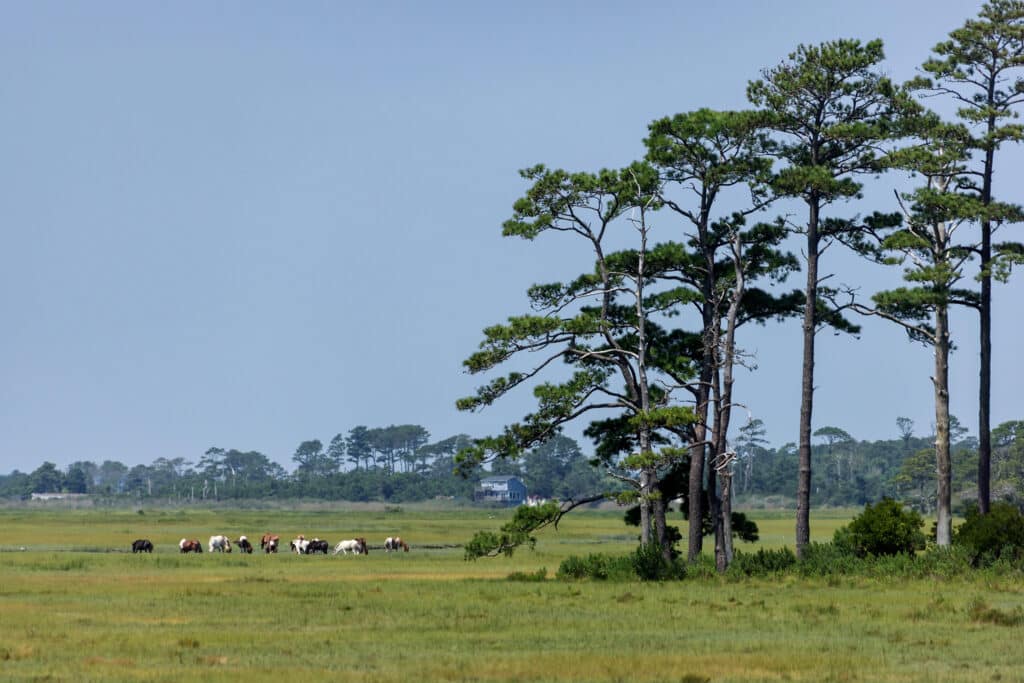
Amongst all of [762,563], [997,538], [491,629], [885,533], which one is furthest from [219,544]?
[491,629]

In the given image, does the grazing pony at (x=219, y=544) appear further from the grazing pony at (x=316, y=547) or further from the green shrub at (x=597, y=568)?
the green shrub at (x=597, y=568)

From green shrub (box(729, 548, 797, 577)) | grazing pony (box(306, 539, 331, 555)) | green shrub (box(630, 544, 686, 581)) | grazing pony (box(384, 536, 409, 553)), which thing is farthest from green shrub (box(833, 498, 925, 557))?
grazing pony (box(306, 539, 331, 555))

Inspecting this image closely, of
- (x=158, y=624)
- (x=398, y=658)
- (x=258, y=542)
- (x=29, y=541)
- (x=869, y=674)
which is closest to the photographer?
(x=869, y=674)

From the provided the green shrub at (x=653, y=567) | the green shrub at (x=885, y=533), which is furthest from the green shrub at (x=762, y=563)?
the green shrub at (x=885, y=533)

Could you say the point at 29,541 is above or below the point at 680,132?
below

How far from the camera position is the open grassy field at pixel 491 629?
89.6ft

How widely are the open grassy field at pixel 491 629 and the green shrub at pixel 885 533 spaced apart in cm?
377

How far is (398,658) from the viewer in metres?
29.0

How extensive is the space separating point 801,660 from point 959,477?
494 ft

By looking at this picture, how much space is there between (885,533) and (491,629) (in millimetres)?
20796

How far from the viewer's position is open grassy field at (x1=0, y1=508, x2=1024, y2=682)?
89.6 feet

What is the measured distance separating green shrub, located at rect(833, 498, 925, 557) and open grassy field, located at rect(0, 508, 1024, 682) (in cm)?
377

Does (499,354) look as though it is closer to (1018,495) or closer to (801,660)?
(801,660)

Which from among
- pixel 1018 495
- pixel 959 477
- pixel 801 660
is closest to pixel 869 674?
pixel 801 660
